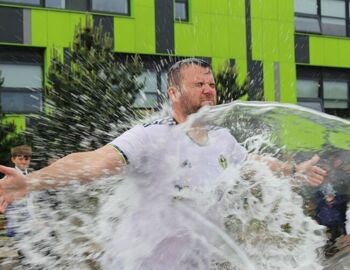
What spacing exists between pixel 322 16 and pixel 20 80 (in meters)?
11.4

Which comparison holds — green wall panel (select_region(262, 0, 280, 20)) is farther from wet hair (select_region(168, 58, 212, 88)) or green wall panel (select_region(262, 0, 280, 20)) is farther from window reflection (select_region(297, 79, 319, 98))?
wet hair (select_region(168, 58, 212, 88))

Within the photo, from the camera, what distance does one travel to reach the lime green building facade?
49.5ft

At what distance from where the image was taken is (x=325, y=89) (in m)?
21.1

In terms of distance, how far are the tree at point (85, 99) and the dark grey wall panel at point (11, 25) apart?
4.70 metres

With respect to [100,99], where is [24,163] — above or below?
below

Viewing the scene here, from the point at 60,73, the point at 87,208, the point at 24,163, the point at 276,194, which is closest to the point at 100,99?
the point at 60,73

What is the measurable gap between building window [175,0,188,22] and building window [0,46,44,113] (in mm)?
4578

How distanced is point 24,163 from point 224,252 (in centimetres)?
375

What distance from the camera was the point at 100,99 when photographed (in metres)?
9.06

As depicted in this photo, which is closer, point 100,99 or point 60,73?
point 100,99

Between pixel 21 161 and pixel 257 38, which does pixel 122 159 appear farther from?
pixel 257 38

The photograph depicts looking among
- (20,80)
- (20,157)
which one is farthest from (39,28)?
(20,157)

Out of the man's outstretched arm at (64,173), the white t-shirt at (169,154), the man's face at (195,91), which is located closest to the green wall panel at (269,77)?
the man's face at (195,91)

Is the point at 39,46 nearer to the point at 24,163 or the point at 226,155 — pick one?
the point at 24,163
